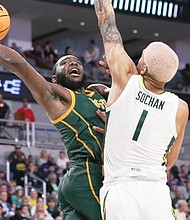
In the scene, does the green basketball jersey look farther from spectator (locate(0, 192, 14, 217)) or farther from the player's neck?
spectator (locate(0, 192, 14, 217))

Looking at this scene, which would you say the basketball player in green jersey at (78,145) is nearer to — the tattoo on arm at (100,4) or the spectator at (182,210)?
the tattoo on arm at (100,4)

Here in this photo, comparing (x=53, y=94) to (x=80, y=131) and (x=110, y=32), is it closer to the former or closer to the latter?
(x=80, y=131)

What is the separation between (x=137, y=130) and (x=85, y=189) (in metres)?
1.03

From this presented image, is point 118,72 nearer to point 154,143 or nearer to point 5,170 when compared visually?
point 154,143

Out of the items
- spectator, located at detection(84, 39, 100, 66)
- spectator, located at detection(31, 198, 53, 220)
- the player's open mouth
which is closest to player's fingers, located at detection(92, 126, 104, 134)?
the player's open mouth

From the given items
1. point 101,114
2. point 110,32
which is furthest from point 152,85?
point 101,114

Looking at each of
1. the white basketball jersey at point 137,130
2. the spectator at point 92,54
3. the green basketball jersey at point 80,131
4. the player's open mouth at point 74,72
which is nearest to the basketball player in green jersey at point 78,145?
the green basketball jersey at point 80,131

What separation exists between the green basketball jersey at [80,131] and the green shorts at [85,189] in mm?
82

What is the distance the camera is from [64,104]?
6.34m

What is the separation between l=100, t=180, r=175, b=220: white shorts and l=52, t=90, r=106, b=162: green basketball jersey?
0.81 meters

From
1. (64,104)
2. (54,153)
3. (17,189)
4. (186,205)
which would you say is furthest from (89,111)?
(54,153)

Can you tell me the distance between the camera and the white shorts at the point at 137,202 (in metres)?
5.43

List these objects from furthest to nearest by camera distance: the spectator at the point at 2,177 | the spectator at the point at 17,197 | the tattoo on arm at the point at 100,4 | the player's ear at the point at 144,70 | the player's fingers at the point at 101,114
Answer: the spectator at the point at 2,177 → the spectator at the point at 17,197 → the player's fingers at the point at 101,114 → the tattoo on arm at the point at 100,4 → the player's ear at the point at 144,70

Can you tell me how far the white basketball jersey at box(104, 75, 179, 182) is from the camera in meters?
5.52
